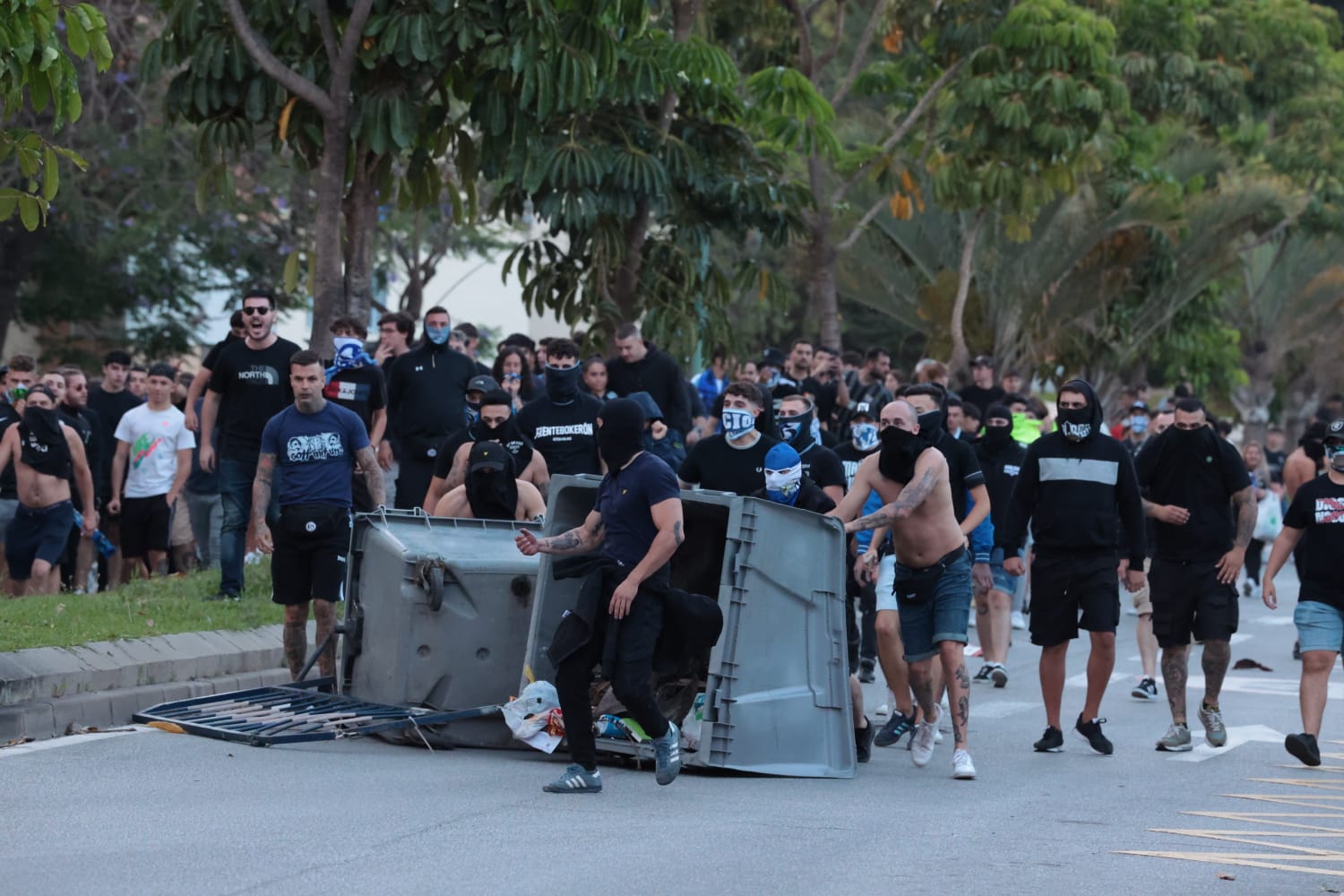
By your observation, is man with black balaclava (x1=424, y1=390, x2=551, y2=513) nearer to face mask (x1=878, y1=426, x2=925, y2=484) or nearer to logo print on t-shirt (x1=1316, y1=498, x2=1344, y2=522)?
face mask (x1=878, y1=426, x2=925, y2=484)

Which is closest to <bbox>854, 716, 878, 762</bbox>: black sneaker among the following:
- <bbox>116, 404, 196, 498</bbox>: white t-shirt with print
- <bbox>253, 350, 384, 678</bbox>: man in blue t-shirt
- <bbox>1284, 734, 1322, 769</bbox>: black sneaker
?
<bbox>1284, 734, 1322, 769</bbox>: black sneaker

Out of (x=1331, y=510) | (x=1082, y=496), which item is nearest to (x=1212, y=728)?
(x=1331, y=510)

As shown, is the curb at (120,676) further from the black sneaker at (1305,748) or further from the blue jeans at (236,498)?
the black sneaker at (1305,748)

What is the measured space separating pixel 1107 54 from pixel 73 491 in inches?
506

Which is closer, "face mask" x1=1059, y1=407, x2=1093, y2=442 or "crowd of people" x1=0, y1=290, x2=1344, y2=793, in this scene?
"crowd of people" x1=0, y1=290, x2=1344, y2=793

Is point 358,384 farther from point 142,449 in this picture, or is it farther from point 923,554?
point 923,554

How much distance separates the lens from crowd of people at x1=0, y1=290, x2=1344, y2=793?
32.7 feet

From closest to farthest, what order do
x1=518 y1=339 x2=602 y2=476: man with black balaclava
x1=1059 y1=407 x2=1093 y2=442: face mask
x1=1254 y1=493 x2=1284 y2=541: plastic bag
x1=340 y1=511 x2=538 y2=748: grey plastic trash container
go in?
x1=340 y1=511 x2=538 y2=748: grey plastic trash container → x1=1059 y1=407 x2=1093 y2=442: face mask → x1=518 y1=339 x2=602 y2=476: man with black balaclava → x1=1254 y1=493 x2=1284 y2=541: plastic bag

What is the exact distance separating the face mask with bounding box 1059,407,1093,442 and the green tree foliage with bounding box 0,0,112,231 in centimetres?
540

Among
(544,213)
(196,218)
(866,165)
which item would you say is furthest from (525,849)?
(196,218)

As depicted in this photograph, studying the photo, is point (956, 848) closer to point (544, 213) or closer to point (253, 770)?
point (253, 770)

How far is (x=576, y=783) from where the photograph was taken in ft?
27.8

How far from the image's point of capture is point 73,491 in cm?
1478

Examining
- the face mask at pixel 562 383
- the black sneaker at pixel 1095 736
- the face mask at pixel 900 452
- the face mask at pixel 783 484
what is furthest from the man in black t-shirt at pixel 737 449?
the black sneaker at pixel 1095 736
